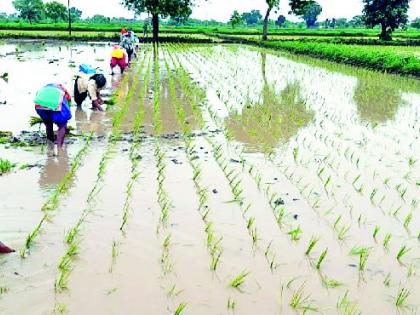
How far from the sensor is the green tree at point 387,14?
138 ft

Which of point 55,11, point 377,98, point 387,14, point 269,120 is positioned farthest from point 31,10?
point 269,120

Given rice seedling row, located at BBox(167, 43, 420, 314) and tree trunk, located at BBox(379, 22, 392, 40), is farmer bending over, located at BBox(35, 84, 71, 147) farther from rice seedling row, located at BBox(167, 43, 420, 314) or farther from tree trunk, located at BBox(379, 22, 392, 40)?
tree trunk, located at BBox(379, 22, 392, 40)

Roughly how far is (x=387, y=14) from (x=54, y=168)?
42.4 meters

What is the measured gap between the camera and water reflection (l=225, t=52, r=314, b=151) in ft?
24.6

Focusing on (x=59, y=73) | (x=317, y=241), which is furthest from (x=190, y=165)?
(x=59, y=73)

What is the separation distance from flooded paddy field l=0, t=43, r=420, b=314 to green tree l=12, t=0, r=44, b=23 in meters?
75.9

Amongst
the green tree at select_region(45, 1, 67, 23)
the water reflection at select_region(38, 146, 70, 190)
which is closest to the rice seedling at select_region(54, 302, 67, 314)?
the water reflection at select_region(38, 146, 70, 190)

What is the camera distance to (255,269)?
3.56m

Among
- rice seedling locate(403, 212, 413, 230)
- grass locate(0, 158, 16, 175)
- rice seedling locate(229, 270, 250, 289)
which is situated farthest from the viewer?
grass locate(0, 158, 16, 175)

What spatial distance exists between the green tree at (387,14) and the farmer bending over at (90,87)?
37.2m

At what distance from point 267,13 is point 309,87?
81.3 feet

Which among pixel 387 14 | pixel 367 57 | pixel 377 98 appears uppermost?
pixel 387 14

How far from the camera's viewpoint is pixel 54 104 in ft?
19.6

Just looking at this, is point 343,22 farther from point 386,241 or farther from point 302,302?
point 302,302
